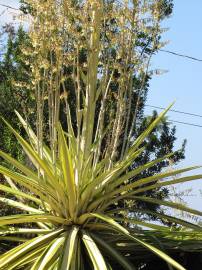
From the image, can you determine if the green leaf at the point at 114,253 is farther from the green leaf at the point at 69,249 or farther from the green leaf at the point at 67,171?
the green leaf at the point at 67,171

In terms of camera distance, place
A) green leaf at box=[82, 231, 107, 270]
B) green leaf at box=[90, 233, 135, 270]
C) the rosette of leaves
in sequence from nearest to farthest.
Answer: green leaf at box=[82, 231, 107, 270]
green leaf at box=[90, 233, 135, 270]
the rosette of leaves

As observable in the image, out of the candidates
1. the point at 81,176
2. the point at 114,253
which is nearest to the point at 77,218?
the point at 81,176

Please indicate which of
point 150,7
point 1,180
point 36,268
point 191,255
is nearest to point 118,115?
point 150,7

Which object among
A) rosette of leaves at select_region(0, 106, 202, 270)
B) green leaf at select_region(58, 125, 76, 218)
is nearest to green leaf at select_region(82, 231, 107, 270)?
rosette of leaves at select_region(0, 106, 202, 270)

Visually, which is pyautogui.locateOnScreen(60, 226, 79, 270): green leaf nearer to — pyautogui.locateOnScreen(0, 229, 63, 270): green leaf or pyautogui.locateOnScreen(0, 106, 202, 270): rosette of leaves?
pyautogui.locateOnScreen(0, 106, 202, 270): rosette of leaves

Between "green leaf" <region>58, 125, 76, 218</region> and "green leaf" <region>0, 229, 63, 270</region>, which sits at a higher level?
"green leaf" <region>58, 125, 76, 218</region>

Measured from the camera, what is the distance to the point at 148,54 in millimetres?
5758

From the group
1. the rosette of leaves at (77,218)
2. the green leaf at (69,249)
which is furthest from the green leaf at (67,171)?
the green leaf at (69,249)

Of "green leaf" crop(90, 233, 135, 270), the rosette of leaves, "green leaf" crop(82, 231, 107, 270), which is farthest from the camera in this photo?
the rosette of leaves

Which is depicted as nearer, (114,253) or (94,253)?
(94,253)

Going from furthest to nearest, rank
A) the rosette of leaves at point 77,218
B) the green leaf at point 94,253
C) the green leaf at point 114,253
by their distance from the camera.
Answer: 1. the rosette of leaves at point 77,218
2. the green leaf at point 114,253
3. the green leaf at point 94,253

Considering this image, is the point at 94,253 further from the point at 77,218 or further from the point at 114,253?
the point at 77,218

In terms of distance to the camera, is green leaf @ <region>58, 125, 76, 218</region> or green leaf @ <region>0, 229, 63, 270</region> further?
green leaf @ <region>58, 125, 76, 218</region>

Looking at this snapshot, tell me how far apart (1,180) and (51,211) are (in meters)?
2.29
